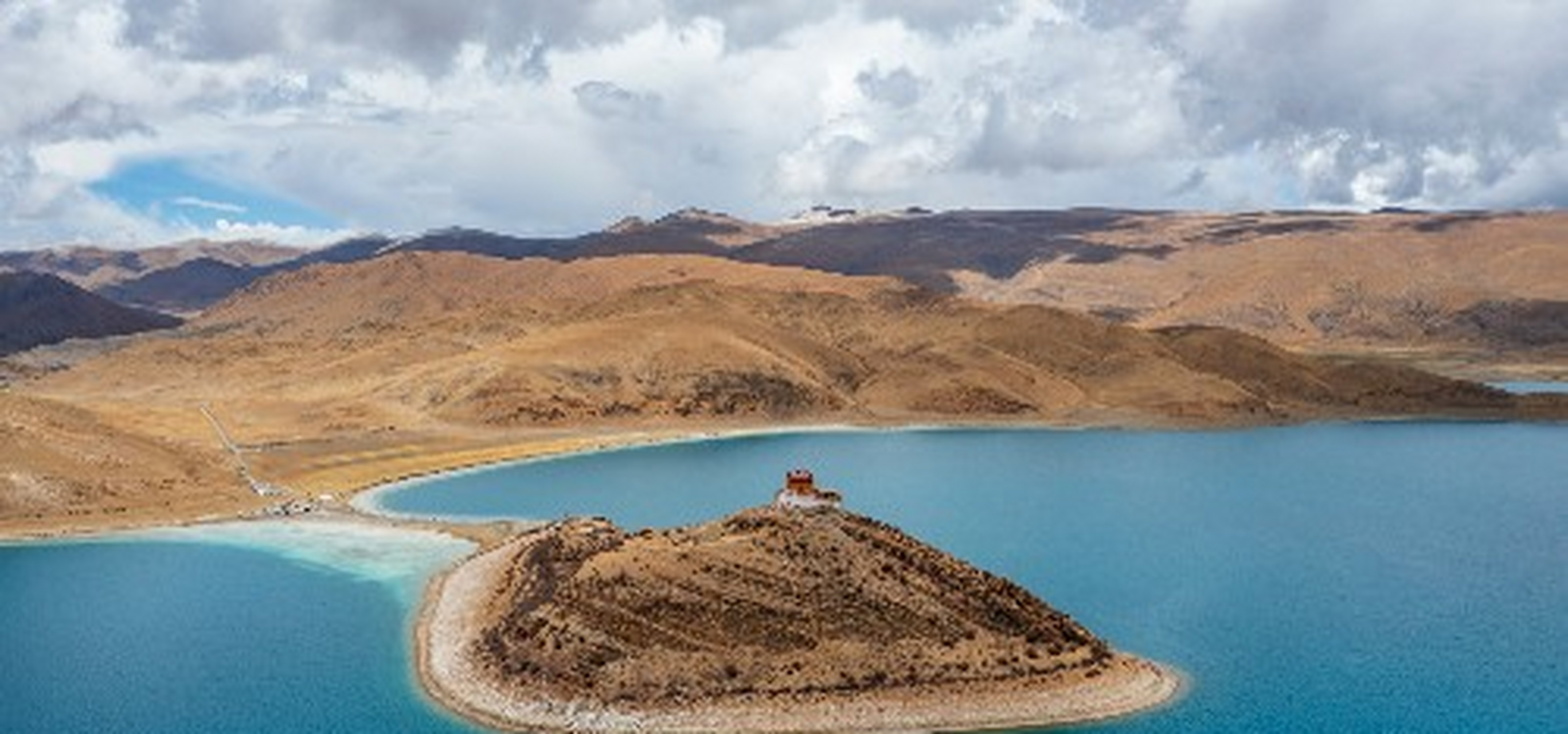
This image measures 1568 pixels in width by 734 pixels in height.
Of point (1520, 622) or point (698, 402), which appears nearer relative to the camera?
point (1520, 622)

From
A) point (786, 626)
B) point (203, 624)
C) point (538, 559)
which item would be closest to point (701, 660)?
point (786, 626)

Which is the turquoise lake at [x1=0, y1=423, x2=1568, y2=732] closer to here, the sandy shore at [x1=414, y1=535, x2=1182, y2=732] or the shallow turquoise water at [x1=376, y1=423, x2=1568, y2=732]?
the shallow turquoise water at [x1=376, y1=423, x2=1568, y2=732]

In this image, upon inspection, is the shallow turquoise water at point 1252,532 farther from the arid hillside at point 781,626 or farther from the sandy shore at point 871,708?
the arid hillside at point 781,626

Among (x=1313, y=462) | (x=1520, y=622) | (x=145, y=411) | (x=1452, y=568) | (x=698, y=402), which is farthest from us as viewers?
(x=698, y=402)

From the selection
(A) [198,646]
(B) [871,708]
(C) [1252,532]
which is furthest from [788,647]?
(C) [1252,532]

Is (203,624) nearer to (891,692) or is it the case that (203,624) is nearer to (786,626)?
(786,626)

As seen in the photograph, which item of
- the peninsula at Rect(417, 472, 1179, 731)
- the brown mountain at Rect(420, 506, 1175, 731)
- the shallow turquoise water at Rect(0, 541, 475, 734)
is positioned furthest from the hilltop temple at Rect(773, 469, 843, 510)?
the shallow turquoise water at Rect(0, 541, 475, 734)

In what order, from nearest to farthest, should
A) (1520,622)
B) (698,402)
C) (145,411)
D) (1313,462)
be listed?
(1520,622) < (1313,462) < (145,411) < (698,402)

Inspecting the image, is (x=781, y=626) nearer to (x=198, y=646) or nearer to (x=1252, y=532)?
(x=198, y=646)
